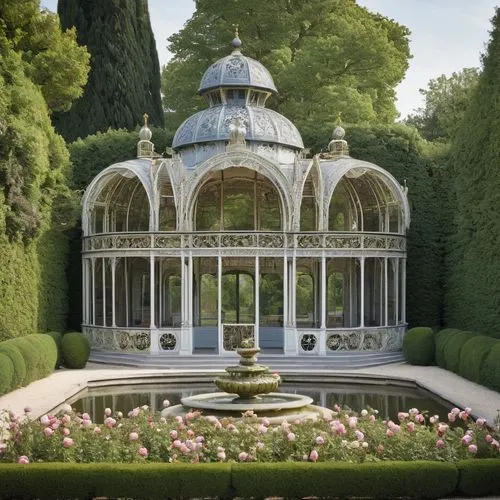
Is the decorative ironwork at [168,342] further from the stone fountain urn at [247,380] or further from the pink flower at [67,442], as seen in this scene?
the pink flower at [67,442]

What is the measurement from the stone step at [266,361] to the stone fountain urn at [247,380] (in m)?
8.97

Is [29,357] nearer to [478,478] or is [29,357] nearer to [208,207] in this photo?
[478,478]

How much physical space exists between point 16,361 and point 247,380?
7063 millimetres

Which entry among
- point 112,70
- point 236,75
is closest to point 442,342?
point 236,75

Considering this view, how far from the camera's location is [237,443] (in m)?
11.9

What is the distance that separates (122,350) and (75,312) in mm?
4223

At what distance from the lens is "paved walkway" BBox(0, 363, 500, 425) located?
18734mm

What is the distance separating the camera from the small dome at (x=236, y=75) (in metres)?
31.2

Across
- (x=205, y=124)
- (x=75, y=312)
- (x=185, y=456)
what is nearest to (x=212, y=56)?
(x=205, y=124)

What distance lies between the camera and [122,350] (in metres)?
28.0

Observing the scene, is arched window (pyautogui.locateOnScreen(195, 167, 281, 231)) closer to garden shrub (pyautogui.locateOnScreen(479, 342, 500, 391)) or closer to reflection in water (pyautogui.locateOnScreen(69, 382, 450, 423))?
reflection in water (pyautogui.locateOnScreen(69, 382, 450, 423))

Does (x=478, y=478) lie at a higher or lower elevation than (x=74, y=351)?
lower

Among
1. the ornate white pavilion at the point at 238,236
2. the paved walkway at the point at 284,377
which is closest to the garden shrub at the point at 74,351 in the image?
the paved walkway at the point at 284,377

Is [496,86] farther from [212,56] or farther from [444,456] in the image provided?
[212,56]
